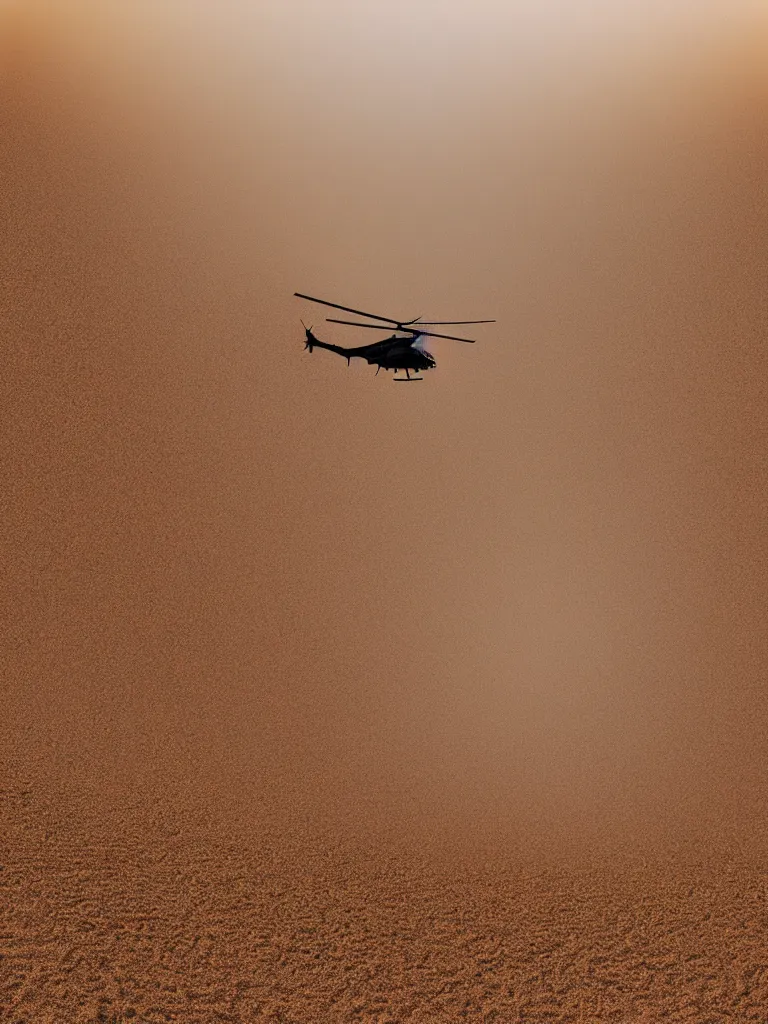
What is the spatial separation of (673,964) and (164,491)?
21.0 metres

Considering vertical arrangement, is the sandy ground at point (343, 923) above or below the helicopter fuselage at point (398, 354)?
below

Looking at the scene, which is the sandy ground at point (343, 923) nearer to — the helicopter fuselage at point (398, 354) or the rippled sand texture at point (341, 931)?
the rippled sand texture at point (341, 931)

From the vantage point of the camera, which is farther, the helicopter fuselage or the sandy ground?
the helicopter fuselage

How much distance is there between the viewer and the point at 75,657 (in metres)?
21.1

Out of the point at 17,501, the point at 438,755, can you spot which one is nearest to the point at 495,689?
the point at 438,755

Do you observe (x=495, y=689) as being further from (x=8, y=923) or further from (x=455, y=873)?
(x=8, y=923)

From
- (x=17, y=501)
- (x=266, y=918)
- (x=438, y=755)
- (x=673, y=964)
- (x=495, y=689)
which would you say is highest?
(x=17, y=501)

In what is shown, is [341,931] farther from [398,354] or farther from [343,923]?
[398,354]

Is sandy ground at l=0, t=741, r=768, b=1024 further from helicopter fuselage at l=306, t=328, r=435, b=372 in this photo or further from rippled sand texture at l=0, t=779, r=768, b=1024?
helicopter fuselage at l=306, t=328, r=435, b=372

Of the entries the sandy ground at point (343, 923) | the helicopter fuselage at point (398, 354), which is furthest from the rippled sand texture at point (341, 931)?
the helicopter fuselage at point (398, 354)

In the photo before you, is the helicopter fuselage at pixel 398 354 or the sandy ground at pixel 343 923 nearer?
the sandy ground at pixel 343 923

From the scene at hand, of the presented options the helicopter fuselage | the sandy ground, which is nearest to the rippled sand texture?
the sandy ground

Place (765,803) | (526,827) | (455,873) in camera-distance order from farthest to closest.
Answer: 1. (765,803)
2. (526,827)
3. (455,873)

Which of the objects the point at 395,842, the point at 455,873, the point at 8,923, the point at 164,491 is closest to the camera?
the point at 8,923
